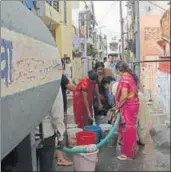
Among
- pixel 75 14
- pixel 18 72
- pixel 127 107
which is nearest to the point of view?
pixel 18 72

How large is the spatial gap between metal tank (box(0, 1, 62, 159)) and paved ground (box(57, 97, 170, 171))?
2645 mm

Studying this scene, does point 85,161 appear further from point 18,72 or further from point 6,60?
point 6,60

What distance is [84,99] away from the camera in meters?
4.87

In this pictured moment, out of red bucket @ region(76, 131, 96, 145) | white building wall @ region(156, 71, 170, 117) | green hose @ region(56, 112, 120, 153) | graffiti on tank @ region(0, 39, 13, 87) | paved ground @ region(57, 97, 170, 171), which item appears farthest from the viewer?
white building wall @ region(156, 71, 170, 117)

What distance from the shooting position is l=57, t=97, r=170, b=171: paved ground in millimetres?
4199

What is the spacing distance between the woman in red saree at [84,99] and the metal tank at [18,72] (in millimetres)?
3027

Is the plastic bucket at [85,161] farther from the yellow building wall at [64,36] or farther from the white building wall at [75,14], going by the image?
the white building wall at [75,14]

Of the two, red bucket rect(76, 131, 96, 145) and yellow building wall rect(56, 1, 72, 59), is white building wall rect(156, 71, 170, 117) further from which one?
yellow building wall rect(56, 1, 72, 59)

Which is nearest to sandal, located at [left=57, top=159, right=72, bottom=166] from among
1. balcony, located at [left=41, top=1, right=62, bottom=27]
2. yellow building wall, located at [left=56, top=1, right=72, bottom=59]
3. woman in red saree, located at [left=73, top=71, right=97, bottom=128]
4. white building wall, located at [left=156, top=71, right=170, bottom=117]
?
woman in red saree, located at [left=73, top=71, right=97, bottom=128]

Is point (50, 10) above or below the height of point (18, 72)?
→ above

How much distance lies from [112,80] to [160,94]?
0.76 meters

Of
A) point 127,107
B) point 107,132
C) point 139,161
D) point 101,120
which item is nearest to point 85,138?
point 107,132

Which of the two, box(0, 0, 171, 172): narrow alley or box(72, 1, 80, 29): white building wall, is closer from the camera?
box(0, 0, 171, 172): narrow alley

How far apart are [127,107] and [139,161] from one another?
0.73 metres
